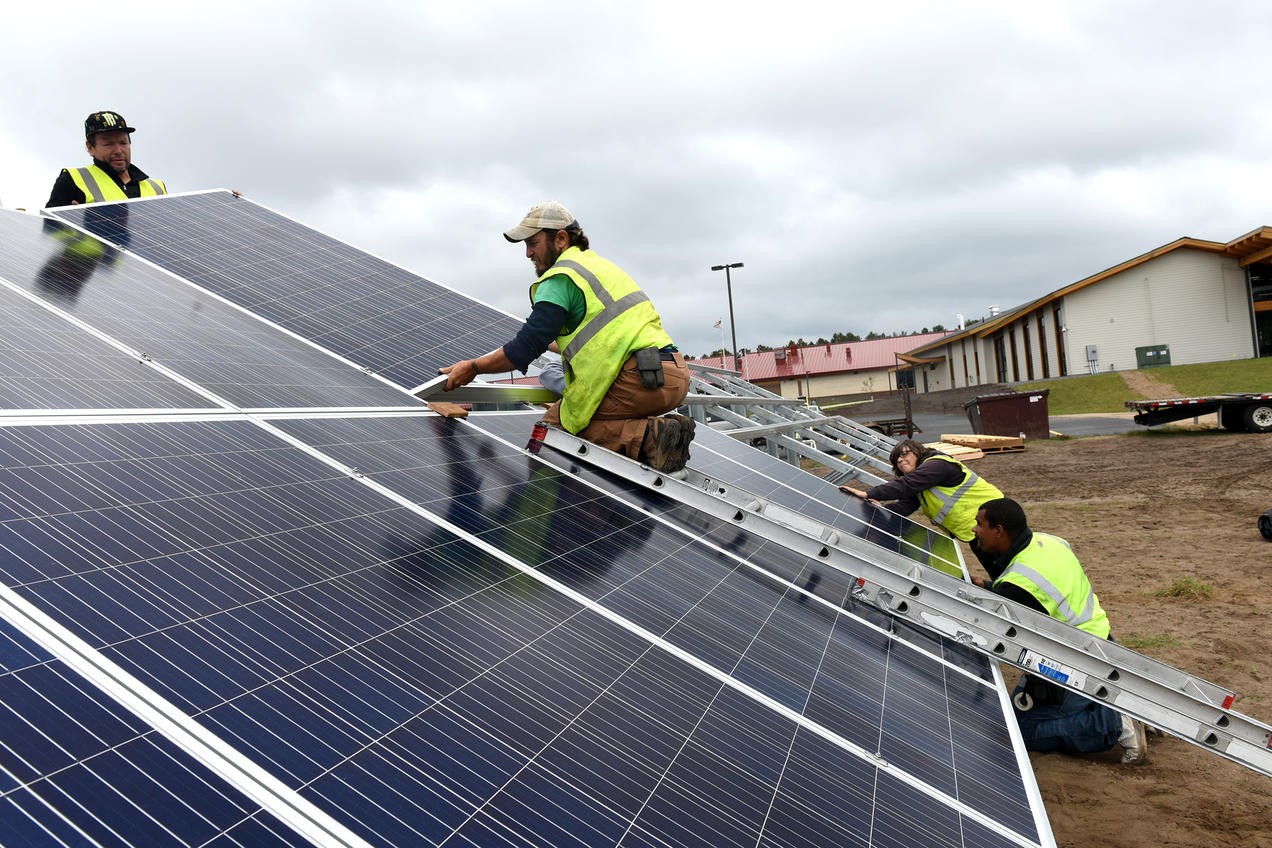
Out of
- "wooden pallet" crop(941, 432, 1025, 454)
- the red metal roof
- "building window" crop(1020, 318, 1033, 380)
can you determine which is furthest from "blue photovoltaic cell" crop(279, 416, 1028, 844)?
the red metal roof

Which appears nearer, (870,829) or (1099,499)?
(870,829)

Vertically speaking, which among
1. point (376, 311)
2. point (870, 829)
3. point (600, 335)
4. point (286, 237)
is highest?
point (286, 237)

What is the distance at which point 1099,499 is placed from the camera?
20.7m

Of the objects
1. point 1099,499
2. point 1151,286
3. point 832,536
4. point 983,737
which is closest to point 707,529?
point 832,536

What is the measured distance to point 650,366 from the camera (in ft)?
20.0

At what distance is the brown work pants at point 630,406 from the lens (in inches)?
247

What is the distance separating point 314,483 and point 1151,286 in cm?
6668

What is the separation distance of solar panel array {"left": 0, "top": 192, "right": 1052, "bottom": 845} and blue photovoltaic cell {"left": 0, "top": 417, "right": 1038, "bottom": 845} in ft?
0.05

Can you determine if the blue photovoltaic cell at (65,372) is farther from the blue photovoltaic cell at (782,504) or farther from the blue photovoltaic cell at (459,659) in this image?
the blue photovoltaic cell at (782,504)

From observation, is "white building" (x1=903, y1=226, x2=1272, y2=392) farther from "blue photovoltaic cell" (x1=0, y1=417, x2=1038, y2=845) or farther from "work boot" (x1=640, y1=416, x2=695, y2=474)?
"blue photovoltaic cell" (x1=0, y1=417, x2=1038, y2=845)

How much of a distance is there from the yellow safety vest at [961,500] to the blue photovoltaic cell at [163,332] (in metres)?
6.44

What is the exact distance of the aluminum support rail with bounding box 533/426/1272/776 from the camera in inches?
169

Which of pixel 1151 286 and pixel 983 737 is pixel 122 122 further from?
pixel 1151 286

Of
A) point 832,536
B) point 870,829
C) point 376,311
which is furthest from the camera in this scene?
point 376,311
